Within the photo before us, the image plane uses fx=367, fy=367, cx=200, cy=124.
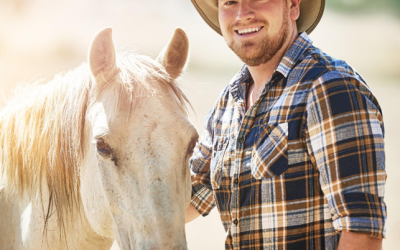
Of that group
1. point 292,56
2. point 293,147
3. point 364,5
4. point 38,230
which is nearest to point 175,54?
point 292,56

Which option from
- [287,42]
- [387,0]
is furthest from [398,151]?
[387,0]

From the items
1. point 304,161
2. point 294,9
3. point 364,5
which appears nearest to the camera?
point 304,161

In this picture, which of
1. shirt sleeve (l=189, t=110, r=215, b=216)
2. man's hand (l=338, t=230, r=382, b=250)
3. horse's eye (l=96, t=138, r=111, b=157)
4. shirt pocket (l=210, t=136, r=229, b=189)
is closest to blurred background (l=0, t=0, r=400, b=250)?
shirt sleeve (l=189, t=110, r=215, b=216)

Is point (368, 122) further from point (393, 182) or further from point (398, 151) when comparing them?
point (398, 151)

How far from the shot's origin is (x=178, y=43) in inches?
84.9

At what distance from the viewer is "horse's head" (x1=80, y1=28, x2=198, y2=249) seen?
1.63m

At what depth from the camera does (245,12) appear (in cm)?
214

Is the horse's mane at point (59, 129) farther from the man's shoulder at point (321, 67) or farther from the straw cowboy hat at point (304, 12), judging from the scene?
the straw cowboy hat at point (304, 12)

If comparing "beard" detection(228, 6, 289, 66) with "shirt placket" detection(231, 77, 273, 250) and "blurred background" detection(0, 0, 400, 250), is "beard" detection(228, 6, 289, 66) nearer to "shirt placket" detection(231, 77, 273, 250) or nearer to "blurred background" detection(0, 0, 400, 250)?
"shirt placket" detection(231, 77, 273, 250)

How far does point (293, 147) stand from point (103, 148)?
0.91 m

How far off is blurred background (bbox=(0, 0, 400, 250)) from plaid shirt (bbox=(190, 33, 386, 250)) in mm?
7532

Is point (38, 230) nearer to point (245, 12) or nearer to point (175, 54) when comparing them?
point (175, 54)

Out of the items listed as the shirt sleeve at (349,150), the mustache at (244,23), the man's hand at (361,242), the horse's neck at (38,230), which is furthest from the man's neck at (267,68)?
the horse's neck at (38,230)

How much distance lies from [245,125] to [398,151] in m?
8.54
